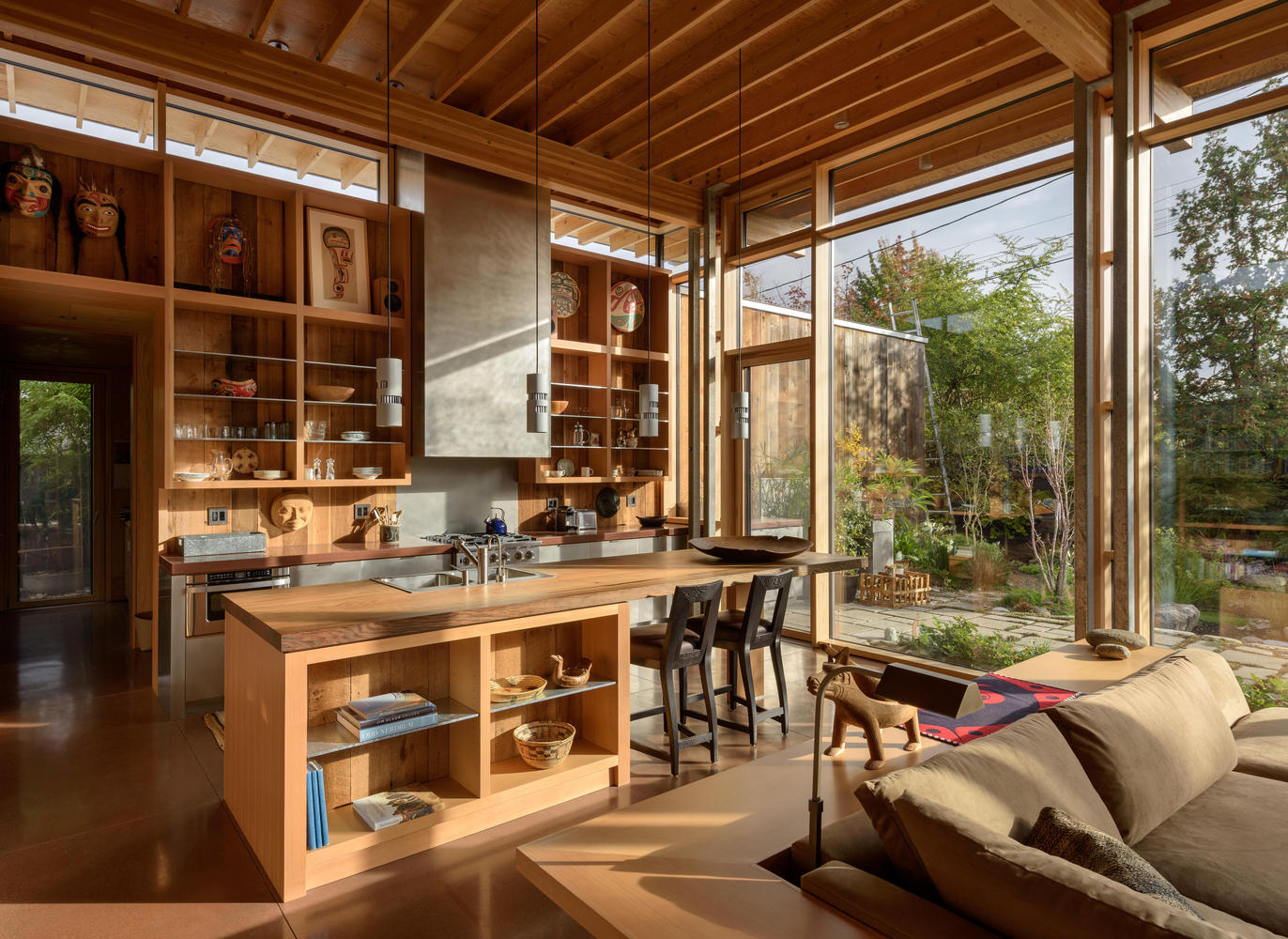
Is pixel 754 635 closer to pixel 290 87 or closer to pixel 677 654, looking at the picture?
pixel 677 654

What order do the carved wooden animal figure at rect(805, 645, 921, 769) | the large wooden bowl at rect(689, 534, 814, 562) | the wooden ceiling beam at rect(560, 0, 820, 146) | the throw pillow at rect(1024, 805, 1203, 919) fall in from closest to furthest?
the throw pillow at rect(1024, 805, 1203, 919), the carved wooden animal figure at rect(805, 645, 921, 769), the large wooden bowl at rect(689, 534, 814, 562), the wooden ceiling beam at rect(560, 0, 820, 146)

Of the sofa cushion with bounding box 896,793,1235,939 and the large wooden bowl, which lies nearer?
the sofa cushion with bounding box 896,793,1235,939

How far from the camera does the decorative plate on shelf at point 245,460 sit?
4.96m

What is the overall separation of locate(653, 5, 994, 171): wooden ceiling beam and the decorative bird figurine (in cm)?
385

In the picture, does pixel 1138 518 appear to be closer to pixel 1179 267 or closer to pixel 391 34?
pixel 1179 267

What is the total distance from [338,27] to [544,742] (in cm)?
395

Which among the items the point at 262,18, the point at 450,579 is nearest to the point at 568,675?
the point at 450,579

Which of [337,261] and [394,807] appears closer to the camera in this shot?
[394,807]

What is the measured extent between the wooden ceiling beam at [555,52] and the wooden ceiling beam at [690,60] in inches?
22.0

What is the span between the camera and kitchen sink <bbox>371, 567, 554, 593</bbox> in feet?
11.0

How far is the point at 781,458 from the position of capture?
619cm

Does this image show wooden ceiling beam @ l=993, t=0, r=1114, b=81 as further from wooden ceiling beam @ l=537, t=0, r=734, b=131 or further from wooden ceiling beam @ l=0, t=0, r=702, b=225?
wooden ceiling beam @ l=0, t=0, r=702, b=225

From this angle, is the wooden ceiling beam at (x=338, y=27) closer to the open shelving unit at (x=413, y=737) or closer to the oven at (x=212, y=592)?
the oven at (x=212, y=592)

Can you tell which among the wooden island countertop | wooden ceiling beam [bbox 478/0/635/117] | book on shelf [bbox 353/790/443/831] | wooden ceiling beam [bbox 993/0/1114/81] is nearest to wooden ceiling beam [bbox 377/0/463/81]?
wooden ceiling beam [bbox 478/0/635/117]
